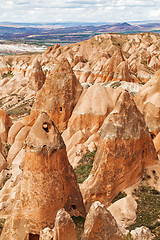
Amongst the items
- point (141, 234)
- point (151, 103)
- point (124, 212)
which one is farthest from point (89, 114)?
point (141, 234)

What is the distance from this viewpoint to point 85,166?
55.2 ft

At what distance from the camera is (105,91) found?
21516 mm

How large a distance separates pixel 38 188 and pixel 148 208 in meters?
4.41

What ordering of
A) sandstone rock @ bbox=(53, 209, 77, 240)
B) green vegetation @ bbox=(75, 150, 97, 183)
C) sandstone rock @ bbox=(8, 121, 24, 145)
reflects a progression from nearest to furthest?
sandstone rock @ bbox=(53, 209, 77, 240)
green vegetation @ bbox=(75, 150, 97, 183)
sandstone rock @ bbox=(8, 121, 24, 145)

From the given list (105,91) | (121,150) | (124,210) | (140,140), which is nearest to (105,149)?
(121,150)

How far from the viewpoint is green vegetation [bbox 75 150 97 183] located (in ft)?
51.8

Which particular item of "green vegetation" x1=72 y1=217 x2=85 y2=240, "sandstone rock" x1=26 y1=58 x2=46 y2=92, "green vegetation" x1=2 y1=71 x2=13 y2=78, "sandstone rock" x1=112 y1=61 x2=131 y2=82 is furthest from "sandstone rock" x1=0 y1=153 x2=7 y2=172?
"green vegetation" x1=2 y1=71 x2=13 y2=78

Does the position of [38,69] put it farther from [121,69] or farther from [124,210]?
[124,210]

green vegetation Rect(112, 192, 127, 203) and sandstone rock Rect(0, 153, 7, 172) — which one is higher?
green vegetation Rect(112, 192, 127, 203)

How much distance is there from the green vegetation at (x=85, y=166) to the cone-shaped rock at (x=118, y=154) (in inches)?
125

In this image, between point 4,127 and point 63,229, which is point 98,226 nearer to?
point 63,229

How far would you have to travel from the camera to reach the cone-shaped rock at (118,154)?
11922 millimetres

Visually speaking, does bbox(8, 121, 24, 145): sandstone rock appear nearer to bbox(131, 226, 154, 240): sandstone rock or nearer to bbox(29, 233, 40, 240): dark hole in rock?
bbox(29, 233, 40, 240): dark hole in rock

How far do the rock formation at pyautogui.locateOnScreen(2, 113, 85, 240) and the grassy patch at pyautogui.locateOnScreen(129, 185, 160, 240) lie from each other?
2.98m
